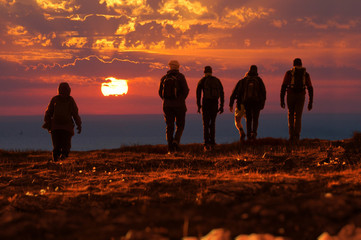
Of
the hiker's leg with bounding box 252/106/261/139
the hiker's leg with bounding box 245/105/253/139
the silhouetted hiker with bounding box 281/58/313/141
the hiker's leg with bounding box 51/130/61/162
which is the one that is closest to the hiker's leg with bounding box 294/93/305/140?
the silhouetted hiker with bounding box 281/58/313/141

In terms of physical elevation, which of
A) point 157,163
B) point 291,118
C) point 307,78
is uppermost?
point 307,78

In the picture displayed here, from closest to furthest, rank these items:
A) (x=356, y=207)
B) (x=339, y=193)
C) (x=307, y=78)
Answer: (x=356, y=207)
(x=339, y=193)
(x=307, y=78)

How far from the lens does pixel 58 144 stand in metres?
12.6

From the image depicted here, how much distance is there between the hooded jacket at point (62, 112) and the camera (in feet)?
40.4

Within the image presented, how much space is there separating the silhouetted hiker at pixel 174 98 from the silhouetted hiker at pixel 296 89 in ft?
11.4

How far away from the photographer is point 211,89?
Result: 13516mm

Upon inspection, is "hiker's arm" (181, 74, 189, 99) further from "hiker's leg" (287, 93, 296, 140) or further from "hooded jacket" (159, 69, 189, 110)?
"hiker's leg" (287, 93, 296, 140)

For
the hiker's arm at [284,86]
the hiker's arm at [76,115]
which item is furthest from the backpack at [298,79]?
the hiker's arm at [76,115]

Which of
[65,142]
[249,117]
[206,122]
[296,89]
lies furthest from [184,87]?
[65,142]

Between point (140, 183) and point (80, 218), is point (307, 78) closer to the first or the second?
point (140, 183)

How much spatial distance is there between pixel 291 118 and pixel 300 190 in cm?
775

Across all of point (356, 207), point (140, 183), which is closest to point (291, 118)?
point (140, 183)

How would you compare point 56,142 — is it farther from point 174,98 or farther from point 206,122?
point 206,122

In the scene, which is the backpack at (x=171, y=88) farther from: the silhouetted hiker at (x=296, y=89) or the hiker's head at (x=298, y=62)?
the hiker's head at (x=298, y=62)
